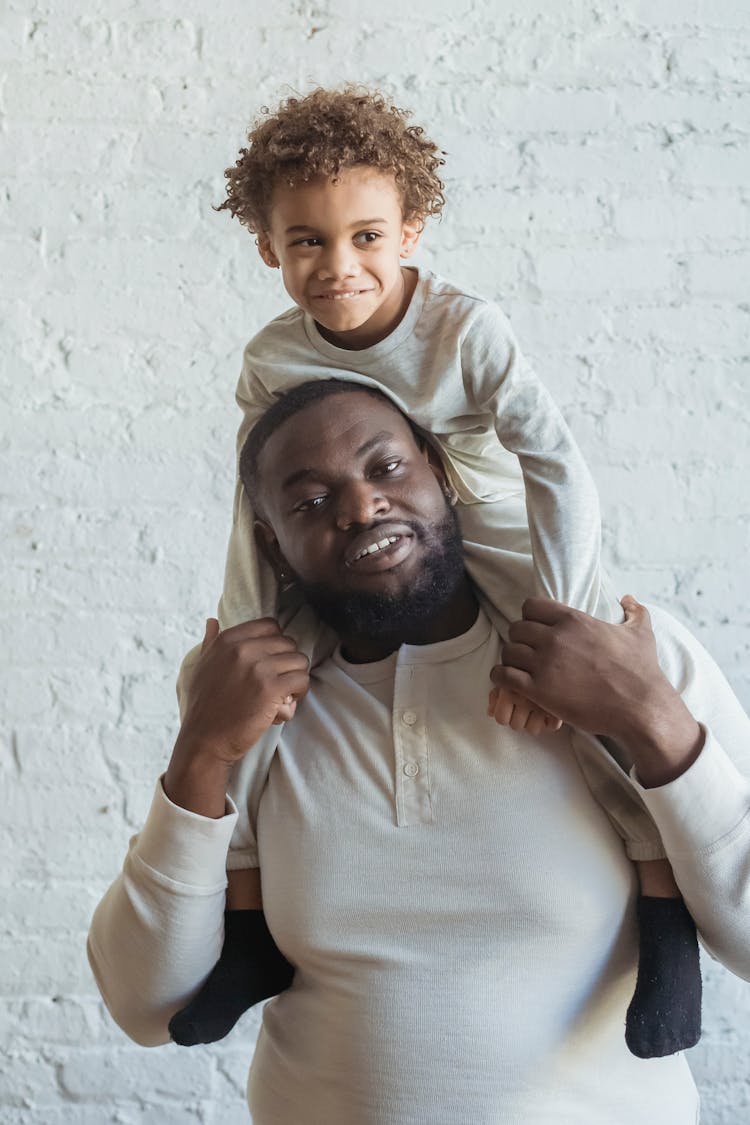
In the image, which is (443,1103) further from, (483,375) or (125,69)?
(125,69)

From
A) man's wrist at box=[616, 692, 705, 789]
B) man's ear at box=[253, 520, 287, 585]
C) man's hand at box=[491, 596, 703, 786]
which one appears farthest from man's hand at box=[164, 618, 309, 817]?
man's wrist at box=[616, 692, 705, 789]

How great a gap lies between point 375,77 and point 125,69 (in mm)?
390

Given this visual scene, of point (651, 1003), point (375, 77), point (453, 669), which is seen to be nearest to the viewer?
point (651, 1003)

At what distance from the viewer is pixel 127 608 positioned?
6.23 feet

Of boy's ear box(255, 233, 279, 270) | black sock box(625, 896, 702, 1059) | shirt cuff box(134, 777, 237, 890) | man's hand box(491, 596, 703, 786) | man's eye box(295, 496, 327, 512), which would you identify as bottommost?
black sock box(625, 896, 702, 1059)

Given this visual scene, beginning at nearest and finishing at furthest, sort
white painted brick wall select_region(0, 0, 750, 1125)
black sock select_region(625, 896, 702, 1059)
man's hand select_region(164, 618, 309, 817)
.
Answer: black sock select_region(625, 896, 702, 1059)
man's hand select_region(164, 618, 309, 817)
white painted brick wall select_region(0, 0, 750, 1125)

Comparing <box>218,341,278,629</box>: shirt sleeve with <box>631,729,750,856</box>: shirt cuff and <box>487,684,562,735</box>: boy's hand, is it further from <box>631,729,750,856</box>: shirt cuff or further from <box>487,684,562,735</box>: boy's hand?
<box>631,729,750,856</box>: shirt cuff

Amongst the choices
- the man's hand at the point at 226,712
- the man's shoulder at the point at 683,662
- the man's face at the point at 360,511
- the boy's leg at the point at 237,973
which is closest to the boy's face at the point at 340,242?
the man's face at the point at 360,511

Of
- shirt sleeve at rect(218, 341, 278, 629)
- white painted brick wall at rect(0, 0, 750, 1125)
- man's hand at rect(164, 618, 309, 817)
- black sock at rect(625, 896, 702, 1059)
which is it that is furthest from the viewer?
white painted brick wall at rect(0, 0, 750, 1125)

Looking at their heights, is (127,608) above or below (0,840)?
above

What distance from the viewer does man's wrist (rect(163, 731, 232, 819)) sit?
44.9 inches

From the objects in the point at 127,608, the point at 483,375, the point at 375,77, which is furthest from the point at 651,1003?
the point at 375,77

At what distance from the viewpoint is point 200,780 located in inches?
44.9

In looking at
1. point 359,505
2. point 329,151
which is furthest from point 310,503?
point 329,151
